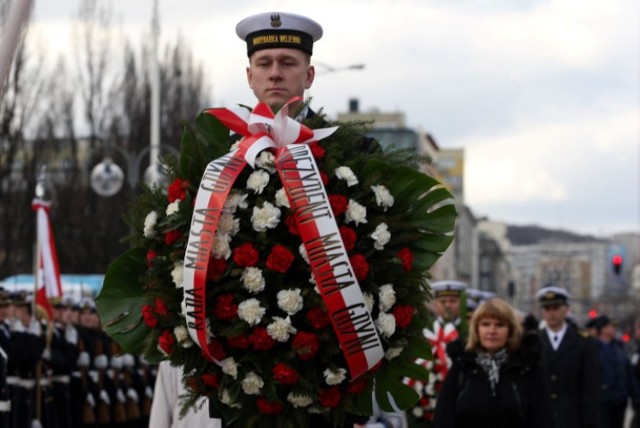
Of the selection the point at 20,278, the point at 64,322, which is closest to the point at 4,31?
the point at 64,322

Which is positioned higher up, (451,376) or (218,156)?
(218,156)

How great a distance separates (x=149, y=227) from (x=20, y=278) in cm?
2438

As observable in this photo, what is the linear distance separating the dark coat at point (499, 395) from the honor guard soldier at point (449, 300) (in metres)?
4.25

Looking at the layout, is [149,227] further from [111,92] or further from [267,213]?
[111,92]

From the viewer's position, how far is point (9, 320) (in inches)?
617

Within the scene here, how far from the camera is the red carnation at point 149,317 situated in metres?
5.02

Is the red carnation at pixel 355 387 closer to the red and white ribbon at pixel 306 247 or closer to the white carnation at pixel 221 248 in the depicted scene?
the red and white ribbon at pixel 306 247

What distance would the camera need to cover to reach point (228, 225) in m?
4.89

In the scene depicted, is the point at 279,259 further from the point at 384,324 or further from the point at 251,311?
the point at 384,324

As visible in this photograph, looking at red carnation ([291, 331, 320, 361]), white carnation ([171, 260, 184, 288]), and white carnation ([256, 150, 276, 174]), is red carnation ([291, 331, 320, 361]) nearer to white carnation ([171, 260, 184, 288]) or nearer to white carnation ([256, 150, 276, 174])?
white carnation ([171, 260, 184, 288])

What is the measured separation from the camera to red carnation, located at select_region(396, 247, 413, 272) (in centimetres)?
498

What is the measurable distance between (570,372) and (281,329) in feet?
28.0

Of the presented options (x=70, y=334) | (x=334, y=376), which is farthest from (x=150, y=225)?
(x=70, y=334)

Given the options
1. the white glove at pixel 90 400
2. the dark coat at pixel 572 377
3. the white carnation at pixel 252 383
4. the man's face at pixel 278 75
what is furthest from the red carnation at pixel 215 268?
the white glove at pixel 90 400
